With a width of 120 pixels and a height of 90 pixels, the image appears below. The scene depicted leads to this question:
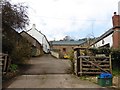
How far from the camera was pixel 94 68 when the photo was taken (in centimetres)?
1772

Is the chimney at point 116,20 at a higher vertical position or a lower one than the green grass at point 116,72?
higher

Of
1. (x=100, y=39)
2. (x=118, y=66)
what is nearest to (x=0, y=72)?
(x=118, y=66)

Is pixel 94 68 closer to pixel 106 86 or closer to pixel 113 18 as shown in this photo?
pixel 106 86

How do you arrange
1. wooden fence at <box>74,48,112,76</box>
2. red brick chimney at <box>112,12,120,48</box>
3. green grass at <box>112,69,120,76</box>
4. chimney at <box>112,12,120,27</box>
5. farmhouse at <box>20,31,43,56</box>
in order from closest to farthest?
wooden fence at <box>74,48,112,76</box> < green grass at <box>112,69,120,76</box> < red brick chimney at <box>112,12,120,48</box> < chimney at <box>112,12,120,27</box> < farmhouse at <box>20,31,43,56</box>

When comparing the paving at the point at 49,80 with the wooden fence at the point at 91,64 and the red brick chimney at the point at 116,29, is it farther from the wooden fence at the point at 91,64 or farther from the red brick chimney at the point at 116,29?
the red brick chimney at the point at 116,29

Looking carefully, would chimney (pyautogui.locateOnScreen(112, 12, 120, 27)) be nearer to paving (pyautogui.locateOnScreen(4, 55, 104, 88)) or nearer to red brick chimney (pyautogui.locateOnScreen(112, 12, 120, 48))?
red brick chimney (pyautogui.locateOnScreen(112, 12, 120, 48))

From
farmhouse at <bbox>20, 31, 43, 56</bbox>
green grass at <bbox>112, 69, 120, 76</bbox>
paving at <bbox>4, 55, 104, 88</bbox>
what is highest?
farmhouse at <bbox>20, 31, 43, 56</bbox>

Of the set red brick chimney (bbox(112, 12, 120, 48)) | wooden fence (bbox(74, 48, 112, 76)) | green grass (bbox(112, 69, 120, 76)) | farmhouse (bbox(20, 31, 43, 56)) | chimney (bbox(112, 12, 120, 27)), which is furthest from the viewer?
farmhouse (bbox(20, 31, 43, 56))

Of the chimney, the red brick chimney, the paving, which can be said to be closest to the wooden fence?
the paving

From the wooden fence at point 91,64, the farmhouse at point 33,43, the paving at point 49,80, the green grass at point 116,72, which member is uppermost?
the farmhouse at point 33,43

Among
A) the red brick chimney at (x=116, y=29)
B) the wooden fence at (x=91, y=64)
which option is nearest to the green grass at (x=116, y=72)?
the wooden fence at (x=91, y=64)

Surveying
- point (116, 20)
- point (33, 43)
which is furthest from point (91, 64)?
point (33, 43)

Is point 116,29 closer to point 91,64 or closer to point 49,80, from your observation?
point 91,64

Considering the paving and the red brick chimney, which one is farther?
the red brick chimney
